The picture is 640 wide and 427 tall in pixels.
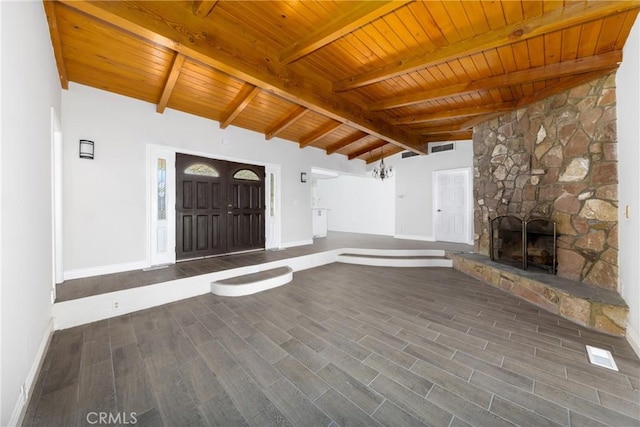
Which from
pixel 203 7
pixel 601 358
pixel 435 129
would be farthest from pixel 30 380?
pixel 435 129

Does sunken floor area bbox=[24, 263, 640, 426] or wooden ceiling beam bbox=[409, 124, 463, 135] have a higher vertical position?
wooden ceiling beam bbox=[409, 124, 463, 135]

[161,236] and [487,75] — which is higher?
[487,75]

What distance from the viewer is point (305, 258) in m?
4.88

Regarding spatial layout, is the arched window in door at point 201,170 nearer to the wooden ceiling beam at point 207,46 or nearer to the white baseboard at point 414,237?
the wooden ceiling beam at point 207,46

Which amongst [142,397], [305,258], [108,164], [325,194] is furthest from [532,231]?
[325,194]

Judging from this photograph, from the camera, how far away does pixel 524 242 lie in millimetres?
3635

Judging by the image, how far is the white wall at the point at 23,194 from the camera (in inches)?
50.3

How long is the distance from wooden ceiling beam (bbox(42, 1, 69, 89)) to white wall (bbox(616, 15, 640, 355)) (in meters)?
5.31

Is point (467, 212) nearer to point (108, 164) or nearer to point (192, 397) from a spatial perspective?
point (192, 397)

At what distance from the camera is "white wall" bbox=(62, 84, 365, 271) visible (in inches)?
126

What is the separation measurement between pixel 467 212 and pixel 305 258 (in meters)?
4.53

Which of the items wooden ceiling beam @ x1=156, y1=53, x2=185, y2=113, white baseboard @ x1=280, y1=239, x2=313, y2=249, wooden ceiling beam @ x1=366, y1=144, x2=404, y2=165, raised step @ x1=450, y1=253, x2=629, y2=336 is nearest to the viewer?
raised step @ x1=450, y1=253, x2=629, y2=336

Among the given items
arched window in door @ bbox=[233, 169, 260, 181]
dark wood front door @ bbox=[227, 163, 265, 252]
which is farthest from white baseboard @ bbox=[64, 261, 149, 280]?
arched window in door @ bbox=[233, 169, 260, 181]

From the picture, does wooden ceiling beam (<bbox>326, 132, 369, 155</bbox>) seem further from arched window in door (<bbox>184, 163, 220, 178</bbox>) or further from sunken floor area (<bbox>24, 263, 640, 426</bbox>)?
sunken floor area (<bbox>24, 263, 640, 426</bbox>)
